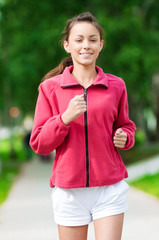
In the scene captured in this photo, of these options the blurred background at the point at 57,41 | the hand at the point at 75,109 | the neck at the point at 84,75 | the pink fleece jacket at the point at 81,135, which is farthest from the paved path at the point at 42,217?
the blurred background at the point at 57,41

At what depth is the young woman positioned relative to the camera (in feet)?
9.07

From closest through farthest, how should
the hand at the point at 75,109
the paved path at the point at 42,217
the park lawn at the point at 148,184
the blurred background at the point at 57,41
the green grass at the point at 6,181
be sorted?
the hand at the point at 75,109 < the paved path at the point at 42,217 < the park lawn at the point at 148,184 < the green grass at the point at 6,181 < the blurred background at the point at 57,41

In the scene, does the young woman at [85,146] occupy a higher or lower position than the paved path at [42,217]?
higher

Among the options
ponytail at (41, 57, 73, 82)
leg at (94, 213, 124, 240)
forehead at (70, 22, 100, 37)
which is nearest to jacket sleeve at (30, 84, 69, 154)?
ponytail at (41, 57, 73, 82)

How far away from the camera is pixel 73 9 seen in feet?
56.0

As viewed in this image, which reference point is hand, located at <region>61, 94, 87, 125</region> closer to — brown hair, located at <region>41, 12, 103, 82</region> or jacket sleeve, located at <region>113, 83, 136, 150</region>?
jacket sleeve, located at <region>113, 83, 136, 150</region>

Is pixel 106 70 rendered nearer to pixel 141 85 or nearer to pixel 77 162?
pixel 141 85

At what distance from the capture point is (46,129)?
274 cm

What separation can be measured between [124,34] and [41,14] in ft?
10.2

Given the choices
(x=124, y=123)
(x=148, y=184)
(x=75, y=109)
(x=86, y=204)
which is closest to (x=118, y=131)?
(x=124, y=123)

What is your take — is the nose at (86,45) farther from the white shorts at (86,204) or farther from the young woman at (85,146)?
the white shorts at (86,204)

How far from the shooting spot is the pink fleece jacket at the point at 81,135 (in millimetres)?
2768

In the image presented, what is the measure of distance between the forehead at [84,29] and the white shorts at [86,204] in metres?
0.92

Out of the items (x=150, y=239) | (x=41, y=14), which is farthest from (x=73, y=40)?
(x=41, y=14)
